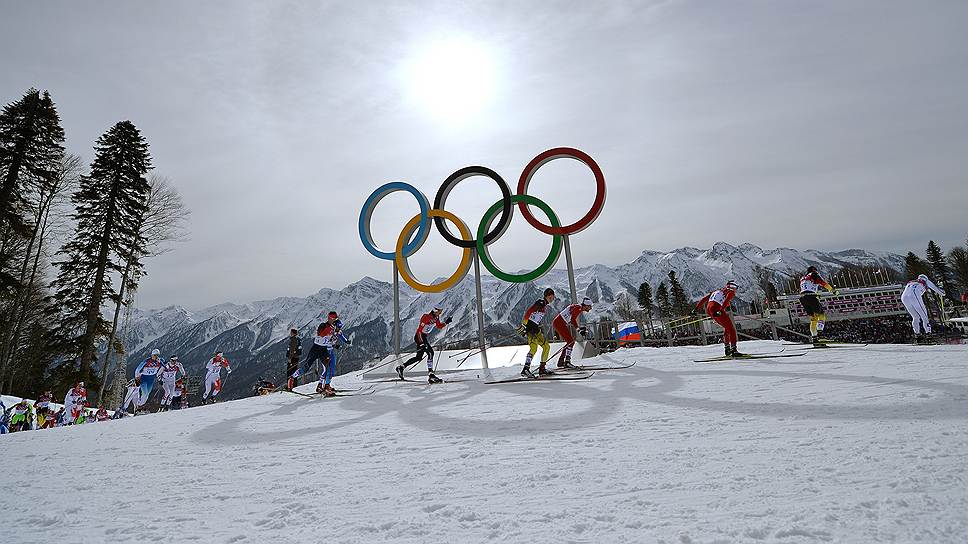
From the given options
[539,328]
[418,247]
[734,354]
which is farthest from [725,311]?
[418,247]

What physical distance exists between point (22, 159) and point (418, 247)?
62.4 ft

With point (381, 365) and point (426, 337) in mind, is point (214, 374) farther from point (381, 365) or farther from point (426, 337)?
point (426, 337)

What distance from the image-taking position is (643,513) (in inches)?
109

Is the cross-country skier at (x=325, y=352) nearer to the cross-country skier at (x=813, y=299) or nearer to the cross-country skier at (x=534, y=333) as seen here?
the cross-country skier at (x=534, y=333)

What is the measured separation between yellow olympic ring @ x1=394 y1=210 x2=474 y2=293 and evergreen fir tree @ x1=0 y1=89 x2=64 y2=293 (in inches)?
694

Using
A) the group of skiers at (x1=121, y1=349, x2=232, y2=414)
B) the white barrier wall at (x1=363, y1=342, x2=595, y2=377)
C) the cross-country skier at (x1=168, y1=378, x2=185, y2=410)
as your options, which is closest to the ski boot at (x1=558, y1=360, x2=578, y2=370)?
the white barrier wall at (x1=363, y1=342, x2=595, y2=377)

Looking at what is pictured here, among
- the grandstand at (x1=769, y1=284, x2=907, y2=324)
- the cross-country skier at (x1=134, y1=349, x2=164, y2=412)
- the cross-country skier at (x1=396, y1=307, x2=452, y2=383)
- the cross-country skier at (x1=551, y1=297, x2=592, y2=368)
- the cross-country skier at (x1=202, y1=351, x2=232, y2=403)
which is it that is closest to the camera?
the cross-country skier at (x1=396, y1=307, x2=452, y2=383)

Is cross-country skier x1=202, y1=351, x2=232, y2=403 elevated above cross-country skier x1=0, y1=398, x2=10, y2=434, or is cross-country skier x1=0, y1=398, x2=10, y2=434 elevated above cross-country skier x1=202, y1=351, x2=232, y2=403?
cross-country skier x1=202, y1=351, x2=232, y2=403

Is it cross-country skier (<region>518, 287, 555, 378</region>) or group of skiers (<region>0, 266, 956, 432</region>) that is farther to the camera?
group of skiers (<region>0, 266, 956, 432</region>)

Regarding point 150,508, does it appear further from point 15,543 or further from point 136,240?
point 136,240

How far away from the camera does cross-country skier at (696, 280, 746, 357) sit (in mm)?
12070

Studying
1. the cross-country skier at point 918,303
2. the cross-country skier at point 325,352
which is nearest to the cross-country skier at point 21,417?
the cross-country skier at point 325,352

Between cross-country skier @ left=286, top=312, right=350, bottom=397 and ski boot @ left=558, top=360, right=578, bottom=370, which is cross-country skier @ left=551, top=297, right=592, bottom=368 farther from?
cross-country skier @ left=286, top=312, right=350, bottom=397

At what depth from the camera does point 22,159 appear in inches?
797
